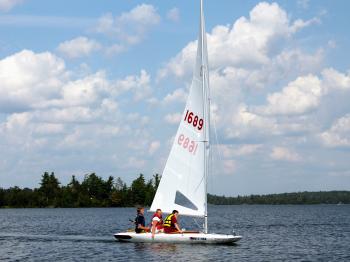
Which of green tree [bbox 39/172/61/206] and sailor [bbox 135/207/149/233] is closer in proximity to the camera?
sailor [bbox 135/207/149/233]

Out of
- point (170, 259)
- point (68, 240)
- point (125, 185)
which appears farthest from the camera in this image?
point (125, 185)

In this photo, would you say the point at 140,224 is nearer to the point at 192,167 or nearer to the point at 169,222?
the point at 169,222

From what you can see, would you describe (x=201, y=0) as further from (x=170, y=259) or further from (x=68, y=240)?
(x=68, y=240)

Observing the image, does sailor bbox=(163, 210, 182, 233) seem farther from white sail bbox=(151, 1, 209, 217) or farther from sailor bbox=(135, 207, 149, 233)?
sailor bbox=(135, 207, 149, 233)

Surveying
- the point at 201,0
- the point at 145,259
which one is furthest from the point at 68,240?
the point at 201,0

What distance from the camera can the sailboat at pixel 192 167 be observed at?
119 ft

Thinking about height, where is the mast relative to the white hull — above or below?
above

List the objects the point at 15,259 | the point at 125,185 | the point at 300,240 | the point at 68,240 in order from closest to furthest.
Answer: the point at 15,259, the point at 68,240, the point at 300,240, the point at 125,185

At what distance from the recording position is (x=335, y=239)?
169 feet

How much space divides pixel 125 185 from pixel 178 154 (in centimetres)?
16078

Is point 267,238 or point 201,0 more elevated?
point 201,0

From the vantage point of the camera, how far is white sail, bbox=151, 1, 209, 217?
3625 cm

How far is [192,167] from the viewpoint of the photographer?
37.1m

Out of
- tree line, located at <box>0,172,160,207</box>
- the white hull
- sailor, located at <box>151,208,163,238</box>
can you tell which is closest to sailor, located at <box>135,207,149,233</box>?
the white hull
